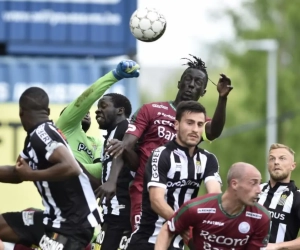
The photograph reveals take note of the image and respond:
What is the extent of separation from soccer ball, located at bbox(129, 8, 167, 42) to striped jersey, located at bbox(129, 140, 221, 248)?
221 cm

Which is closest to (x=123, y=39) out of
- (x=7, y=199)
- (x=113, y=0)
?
(x=113, y=0)

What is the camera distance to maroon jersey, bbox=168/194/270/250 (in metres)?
10.2

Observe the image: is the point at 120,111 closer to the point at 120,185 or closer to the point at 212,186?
the point at 120,185

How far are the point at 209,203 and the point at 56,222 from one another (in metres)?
1.36

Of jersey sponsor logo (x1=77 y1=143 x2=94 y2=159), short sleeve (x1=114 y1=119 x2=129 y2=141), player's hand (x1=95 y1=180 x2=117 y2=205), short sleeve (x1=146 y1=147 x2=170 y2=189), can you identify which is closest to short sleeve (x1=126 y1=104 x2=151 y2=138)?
short sleeve (x1=114 y1=119 x2=129 y2=141)

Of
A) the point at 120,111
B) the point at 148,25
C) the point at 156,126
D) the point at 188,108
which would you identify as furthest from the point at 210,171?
the point at 148,25

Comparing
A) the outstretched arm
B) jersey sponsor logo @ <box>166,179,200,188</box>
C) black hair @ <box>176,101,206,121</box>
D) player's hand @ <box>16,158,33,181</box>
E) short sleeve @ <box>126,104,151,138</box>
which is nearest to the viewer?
player's hand @ <box>16,158,33,181</box>

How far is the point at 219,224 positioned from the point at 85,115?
11.0 ft

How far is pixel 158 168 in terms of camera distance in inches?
424

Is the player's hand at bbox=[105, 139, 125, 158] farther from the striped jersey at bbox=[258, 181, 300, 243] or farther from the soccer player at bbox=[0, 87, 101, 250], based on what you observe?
the striped jersey at bbox=[258, 181, 300, 243]

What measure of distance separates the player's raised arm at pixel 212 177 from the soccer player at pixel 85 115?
1604 mm

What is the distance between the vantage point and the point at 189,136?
1073 centimetres

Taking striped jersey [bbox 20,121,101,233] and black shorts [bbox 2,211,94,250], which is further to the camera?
black shorts [bbox 2,211,94,250]

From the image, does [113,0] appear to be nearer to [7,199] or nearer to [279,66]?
[7,199]
